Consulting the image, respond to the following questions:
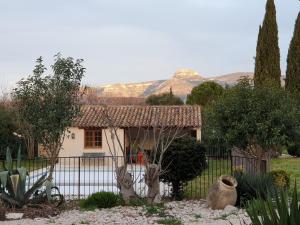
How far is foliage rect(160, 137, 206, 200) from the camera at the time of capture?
13.8 meters

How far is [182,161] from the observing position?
13828 mm

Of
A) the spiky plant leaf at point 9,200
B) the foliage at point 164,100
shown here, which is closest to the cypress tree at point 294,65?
the foliage at point 164,100

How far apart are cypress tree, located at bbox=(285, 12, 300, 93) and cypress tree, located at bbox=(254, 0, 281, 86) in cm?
192

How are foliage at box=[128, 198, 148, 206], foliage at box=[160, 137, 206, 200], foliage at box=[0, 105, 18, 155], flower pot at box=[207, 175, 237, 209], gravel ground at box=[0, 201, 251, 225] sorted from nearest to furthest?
1. gravel ground at box=[0, 201, 251, 225]
2. flower pot at box=[207, 175, 237, 209]
3. foliage at box=[128, 198, 148, 206]
4. foliage at box=[160, 137, 206, 200]
5. foliage at box=[0, 105, 18, 155]

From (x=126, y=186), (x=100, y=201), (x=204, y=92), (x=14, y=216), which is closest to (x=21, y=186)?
(x=14, y=216)

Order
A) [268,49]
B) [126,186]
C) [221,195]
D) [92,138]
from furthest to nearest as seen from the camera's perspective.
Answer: [92,138], [268,49], [126,186], [221,195]

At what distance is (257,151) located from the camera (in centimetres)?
2044

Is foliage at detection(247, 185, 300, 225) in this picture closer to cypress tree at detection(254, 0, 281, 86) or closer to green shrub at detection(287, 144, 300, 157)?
green shrub at detection(287, 144, 300, 157)

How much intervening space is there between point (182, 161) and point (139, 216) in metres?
3.10

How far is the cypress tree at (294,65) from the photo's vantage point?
33.5 meters

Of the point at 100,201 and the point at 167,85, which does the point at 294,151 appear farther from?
the point at 167,85

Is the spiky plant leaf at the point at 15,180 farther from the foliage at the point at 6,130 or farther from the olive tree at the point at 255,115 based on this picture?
the foliage at the point at 6,130

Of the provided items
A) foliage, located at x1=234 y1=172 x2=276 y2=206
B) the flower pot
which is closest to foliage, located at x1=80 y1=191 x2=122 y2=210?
the flower pot

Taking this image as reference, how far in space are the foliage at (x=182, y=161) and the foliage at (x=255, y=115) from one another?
13.1ft
